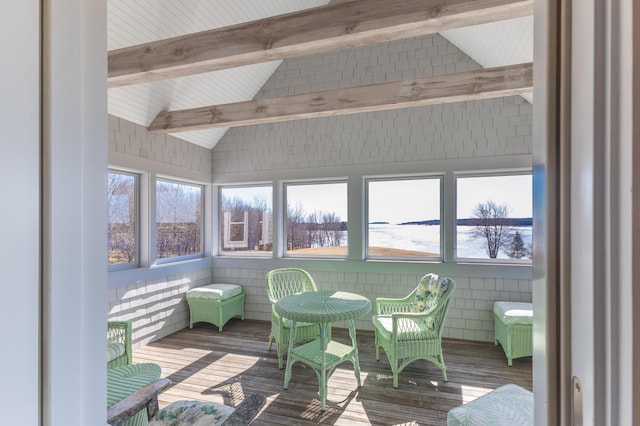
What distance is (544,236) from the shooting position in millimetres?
504

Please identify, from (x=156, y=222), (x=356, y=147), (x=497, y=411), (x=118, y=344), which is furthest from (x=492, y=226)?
(x=156, y=222)

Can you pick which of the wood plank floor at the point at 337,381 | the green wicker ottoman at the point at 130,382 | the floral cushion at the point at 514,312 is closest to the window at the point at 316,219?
the wood plank floor at the point at 337,381

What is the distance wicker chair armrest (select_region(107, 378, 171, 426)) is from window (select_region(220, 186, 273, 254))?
3247 millimetres

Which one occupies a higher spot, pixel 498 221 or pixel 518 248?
pixel 498 221

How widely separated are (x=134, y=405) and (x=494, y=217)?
4.01 metres

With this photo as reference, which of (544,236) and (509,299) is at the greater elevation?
(544,236)

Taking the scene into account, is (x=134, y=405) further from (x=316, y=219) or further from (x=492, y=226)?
(x=492, y=226)
